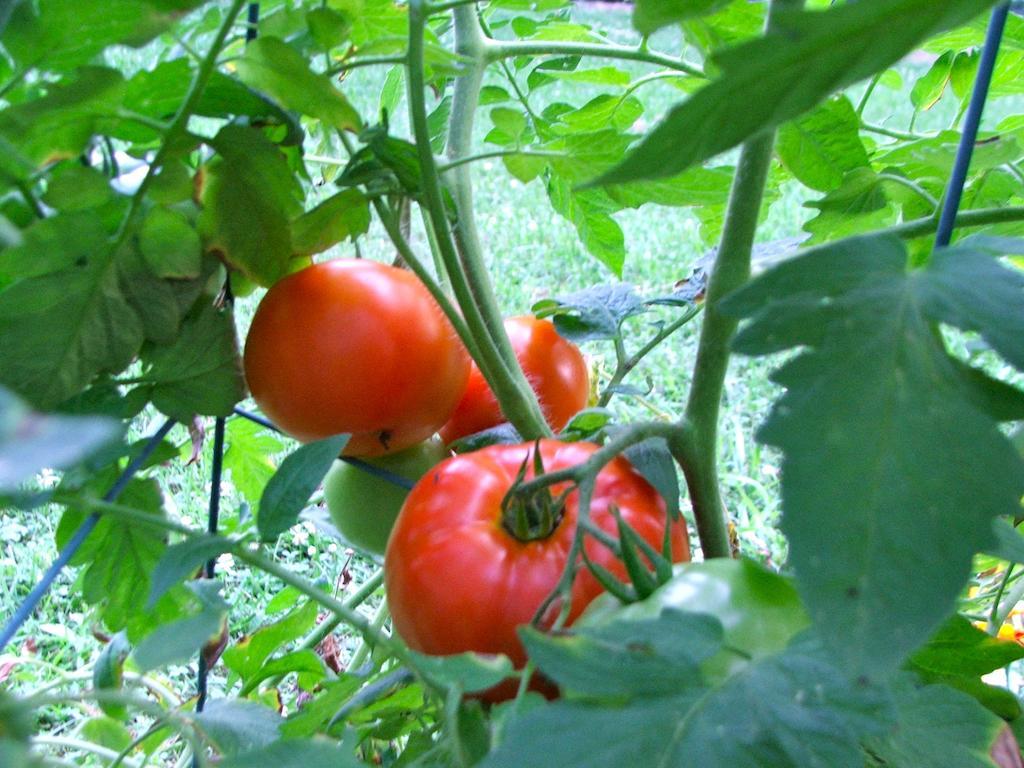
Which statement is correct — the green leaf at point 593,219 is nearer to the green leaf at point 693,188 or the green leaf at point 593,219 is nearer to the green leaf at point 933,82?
the green leaf at point 693,188

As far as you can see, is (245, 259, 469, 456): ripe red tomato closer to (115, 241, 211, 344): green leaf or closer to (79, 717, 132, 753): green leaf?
(115, 241, 211, 344): green leaf

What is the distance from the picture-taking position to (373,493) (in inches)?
25.6

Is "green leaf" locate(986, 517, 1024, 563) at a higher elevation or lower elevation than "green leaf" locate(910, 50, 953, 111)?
lower

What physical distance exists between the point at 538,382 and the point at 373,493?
13 centimetres

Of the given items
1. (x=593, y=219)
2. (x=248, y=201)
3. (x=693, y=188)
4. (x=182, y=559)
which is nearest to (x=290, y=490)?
(x=182, y=559)

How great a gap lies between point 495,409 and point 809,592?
407 millimetres

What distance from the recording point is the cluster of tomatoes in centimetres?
45

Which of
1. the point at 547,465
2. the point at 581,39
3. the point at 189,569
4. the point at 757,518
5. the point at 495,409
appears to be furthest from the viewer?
the point at 757,518

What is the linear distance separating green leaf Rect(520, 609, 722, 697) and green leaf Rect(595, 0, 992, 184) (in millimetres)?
133

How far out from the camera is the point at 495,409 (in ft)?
2.16

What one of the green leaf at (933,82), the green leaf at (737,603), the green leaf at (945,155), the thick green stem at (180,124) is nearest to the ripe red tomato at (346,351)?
the thick green stem at (180,124)

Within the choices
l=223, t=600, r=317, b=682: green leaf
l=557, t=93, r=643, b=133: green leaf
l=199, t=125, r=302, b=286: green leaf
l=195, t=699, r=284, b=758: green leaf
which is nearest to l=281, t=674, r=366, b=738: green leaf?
l=195, t=699, r=284, b=758: green leaf

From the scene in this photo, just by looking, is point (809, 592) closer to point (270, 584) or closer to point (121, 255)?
point (121, 255)

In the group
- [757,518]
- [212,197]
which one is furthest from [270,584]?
[212,197]
